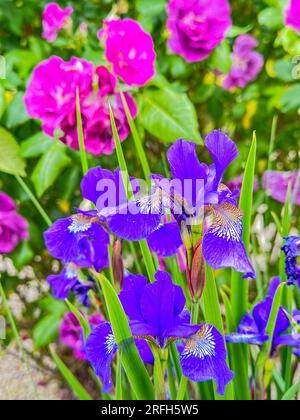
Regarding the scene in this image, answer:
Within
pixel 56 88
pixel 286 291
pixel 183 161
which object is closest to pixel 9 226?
pixel 56 88

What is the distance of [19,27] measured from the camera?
4.27ft

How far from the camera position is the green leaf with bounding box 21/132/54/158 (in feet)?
3.93

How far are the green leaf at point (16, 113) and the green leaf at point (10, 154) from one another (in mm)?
22

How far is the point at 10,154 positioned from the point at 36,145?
1.9 inches

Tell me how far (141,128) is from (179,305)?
1.96ft

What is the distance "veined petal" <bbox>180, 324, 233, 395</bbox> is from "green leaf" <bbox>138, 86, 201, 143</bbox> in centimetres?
52

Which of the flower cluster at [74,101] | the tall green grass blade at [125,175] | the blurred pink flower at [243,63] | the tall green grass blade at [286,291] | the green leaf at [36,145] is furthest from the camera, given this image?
the blurred pink flower at [243,63]

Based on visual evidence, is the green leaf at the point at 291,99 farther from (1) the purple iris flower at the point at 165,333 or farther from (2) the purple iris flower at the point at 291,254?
(1) the purple iris flower at the point at 165,333

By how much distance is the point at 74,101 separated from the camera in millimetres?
1085

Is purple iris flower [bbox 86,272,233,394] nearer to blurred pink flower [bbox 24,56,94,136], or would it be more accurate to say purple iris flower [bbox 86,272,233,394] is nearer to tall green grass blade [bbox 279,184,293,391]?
tall green grass blade [bbox 279,184,293,391]

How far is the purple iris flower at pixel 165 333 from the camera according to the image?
0.66m

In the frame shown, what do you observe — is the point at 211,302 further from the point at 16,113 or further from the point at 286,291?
the point at 16,113

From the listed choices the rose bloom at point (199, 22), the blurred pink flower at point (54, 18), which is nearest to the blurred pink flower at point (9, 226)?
the blurred pink flower at point (54, 18)

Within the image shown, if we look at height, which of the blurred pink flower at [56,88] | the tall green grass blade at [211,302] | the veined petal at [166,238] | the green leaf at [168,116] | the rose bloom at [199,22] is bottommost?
the tall green grass blade at [211,302]
